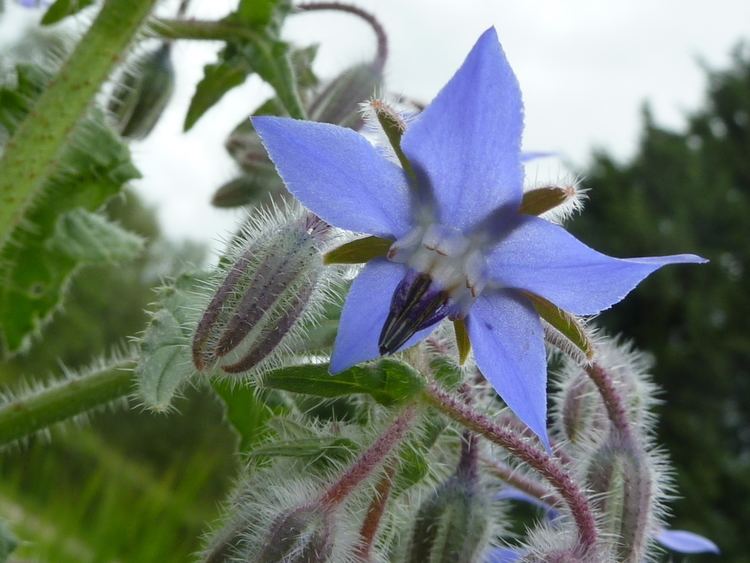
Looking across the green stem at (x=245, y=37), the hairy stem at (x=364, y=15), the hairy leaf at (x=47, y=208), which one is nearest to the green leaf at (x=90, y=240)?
the hairy leaf at (x=47, y=208)

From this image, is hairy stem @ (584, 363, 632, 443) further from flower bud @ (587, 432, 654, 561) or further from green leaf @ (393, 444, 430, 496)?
green leaf @ (393, 444, 430, 496)

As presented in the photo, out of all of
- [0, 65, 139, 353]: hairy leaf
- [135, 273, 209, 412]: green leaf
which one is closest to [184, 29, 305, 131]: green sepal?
[0, 65, 139, 353]: hairy leaf

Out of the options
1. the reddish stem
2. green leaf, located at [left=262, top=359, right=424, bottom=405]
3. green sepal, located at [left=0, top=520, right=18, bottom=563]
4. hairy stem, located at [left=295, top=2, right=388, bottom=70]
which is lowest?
green sepal, located at [left=0, top=520, right=18, bottom=563]

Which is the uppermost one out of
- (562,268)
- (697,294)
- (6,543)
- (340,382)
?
(697,294)

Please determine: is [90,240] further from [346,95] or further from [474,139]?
[474,139]

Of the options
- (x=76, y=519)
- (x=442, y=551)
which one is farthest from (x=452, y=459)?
(x=76, y=519)

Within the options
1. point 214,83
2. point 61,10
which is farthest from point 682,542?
point 61,10

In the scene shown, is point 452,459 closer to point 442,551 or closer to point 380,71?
point 442,551
